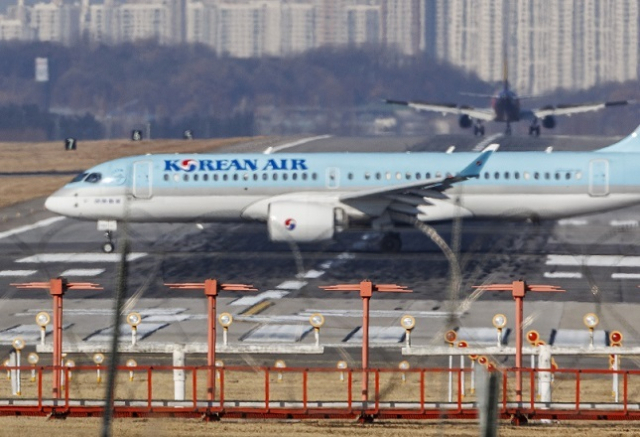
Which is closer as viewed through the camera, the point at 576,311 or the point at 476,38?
the point at 576,311

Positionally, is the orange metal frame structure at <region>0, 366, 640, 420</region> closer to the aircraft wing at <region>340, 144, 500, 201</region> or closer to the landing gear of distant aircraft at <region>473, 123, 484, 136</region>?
the aircraft wing at <region>340, 144, 500, 201</region>

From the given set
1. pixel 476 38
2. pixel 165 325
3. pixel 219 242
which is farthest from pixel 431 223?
pixel 476 38

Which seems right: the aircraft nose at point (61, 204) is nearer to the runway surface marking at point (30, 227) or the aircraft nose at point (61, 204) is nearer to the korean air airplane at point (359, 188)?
the korean air airplane at point (359, 188)

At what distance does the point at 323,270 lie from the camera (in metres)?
45.7

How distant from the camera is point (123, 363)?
99.8 ft

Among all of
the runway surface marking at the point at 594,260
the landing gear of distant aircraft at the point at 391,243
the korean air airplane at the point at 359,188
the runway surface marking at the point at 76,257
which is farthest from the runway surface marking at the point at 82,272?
the runway surface marking at the point at 594,260

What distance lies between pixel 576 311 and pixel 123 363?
12.6 meters

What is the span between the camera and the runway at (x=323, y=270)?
119ft

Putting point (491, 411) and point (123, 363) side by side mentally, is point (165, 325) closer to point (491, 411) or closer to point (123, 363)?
point (123, 363)

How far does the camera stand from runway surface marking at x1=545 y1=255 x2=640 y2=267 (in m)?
46.4

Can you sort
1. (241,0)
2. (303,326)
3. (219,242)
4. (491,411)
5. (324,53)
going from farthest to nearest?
(241,0) < (324,53) < (219,242) < (303,326) < (491,411)

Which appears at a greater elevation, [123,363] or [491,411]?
[491,411]

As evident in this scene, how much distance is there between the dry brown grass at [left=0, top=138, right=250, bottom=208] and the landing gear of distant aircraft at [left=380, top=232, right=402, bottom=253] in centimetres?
2396

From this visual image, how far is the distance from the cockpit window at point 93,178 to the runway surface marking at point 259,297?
11.0m
